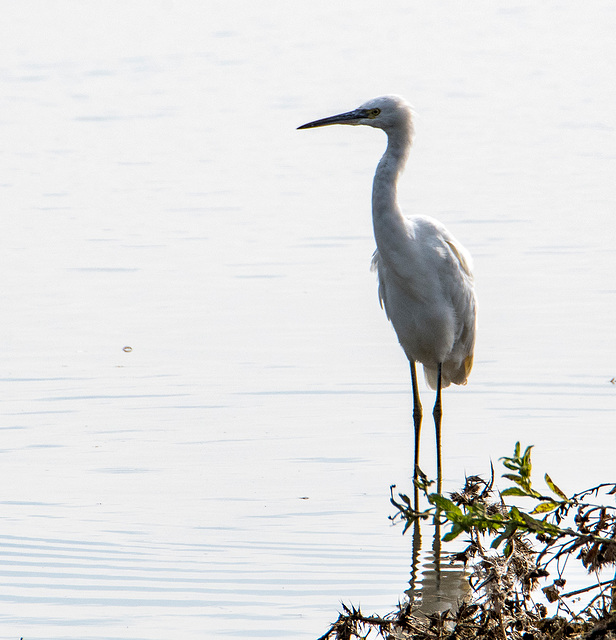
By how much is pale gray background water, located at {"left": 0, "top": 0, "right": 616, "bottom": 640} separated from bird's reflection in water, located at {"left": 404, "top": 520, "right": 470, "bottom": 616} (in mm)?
89

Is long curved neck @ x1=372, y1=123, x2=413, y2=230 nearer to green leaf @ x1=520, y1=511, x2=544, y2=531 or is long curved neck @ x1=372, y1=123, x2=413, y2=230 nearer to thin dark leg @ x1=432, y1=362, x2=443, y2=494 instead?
thin dark leg @ x1=432, y1=362, x2=443, y2=494

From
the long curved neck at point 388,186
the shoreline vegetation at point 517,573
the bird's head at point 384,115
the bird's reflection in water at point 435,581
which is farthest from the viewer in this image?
the bird's head at point 384,115

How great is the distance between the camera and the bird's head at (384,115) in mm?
6638

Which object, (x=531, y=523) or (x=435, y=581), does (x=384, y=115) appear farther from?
(x=531, y=523)

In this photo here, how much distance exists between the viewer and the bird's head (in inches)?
261

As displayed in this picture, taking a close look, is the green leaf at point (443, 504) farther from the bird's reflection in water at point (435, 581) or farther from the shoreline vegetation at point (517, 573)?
the bird's reflection in water at point (435, 581)

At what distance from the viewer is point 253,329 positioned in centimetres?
944

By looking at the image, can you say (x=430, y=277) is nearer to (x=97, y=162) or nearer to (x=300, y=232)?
(x=300, y=232)

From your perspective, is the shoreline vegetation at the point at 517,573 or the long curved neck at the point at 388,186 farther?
the long curved neck at the point at 388,186

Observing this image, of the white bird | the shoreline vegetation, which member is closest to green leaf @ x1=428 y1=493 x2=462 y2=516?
the shoreline vegetation

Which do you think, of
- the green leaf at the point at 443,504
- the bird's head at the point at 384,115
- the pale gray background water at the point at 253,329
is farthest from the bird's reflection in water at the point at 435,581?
the bird's head at the point at 384,115

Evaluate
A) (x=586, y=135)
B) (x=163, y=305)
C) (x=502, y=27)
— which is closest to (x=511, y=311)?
(x=163, y=305)

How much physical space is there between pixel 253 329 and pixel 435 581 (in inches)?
166

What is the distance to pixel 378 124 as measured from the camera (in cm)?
670
